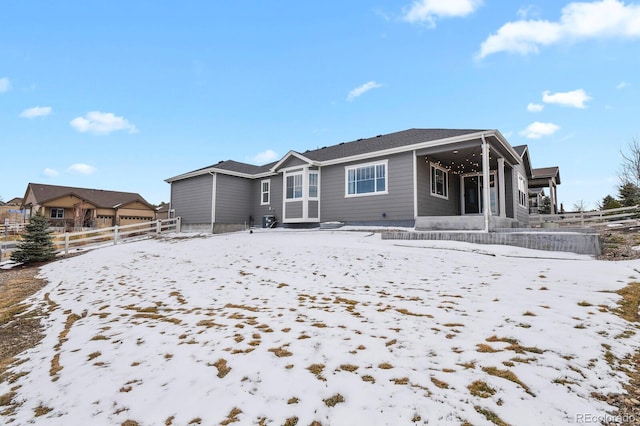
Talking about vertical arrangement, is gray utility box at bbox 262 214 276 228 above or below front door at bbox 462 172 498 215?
below

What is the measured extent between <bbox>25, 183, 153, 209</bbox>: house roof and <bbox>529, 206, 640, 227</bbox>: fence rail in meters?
46.0

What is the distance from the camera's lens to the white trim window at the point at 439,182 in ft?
48.4

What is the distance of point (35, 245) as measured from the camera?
12.2 meters

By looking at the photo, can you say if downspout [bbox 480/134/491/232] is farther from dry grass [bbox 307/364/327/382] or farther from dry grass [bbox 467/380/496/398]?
dry grass [bbox 307/364/327/382]

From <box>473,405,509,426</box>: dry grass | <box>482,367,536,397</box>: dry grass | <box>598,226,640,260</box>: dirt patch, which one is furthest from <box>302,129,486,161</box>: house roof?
<box>473,405,509,426</box>: dry grass

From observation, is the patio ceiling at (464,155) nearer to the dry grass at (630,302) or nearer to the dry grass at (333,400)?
the dry grass at (630,302)

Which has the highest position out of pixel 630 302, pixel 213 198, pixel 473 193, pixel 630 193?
pixel 630 193

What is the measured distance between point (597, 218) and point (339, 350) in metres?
20.7

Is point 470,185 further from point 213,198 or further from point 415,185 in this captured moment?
point 213,198

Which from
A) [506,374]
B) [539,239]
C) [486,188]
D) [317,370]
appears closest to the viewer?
[506,374]

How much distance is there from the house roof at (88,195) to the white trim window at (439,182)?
4062cm

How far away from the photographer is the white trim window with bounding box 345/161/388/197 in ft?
47.1

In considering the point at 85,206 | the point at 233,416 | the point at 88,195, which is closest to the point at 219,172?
the point at 233,416

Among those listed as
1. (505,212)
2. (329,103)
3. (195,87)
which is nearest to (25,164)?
(195,87)
